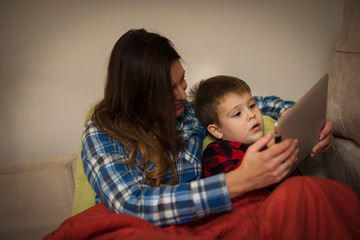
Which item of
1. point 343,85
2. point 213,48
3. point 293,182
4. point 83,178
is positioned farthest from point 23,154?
point 343,85

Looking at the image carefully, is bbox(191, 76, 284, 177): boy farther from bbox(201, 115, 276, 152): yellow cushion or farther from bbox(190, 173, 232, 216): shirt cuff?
bbox(190, 173, 232, 216): shirt cuff

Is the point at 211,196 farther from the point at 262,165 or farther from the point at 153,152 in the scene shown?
the point at 153,152

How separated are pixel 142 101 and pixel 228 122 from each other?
1.24ft

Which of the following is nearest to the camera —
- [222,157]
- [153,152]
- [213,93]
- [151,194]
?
[151,194]

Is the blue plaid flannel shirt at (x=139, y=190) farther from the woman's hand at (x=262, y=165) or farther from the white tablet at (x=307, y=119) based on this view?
the white tablet at (x=307, y=119)

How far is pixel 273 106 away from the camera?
136 cm

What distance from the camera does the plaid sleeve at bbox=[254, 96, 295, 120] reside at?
4.37 ft

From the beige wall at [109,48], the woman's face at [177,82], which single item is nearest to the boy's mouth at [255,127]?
the woman's face at [177,82]

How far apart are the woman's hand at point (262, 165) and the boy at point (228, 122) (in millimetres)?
274

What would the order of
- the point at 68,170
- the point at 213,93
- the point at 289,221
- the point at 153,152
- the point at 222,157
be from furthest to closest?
the point at 68,170
the point at 213,93
the point at 222,157
the point at 153,152
the point at 289,221

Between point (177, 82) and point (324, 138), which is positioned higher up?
point (177, 82)

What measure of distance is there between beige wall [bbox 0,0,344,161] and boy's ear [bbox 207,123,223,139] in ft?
1.49

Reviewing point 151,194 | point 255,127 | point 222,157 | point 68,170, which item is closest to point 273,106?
point 255,127

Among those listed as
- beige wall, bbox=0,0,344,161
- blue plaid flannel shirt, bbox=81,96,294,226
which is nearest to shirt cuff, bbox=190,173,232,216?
blue plaid flannel shirt, bbox=81,96,294,226
